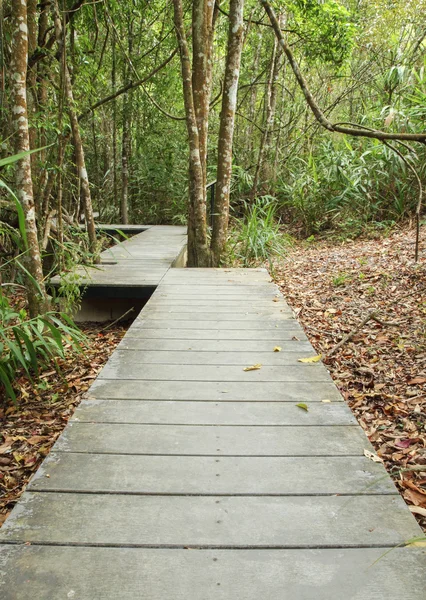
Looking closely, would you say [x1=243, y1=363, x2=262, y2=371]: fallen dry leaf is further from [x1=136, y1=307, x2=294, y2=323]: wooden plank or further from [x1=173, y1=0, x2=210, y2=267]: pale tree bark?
[x1=173, y1=0, x2=210, y2=267]: pale tree bark

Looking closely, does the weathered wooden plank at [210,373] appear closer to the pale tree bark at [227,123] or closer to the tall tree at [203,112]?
the tall tree at [203,112]

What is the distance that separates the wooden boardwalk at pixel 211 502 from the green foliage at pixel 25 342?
499 millimetres

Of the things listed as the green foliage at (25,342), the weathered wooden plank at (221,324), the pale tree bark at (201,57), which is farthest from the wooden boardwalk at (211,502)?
the pale tree bark at (201,57)

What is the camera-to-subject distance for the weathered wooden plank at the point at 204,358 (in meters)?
2.70

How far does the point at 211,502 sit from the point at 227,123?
4.86 metres

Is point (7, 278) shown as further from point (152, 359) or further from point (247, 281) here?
point (152, 359)

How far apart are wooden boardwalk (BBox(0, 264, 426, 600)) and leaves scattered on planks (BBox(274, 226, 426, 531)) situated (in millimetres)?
236

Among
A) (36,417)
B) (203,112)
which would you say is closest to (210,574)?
(36,417)

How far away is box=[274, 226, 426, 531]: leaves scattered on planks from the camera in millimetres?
2514

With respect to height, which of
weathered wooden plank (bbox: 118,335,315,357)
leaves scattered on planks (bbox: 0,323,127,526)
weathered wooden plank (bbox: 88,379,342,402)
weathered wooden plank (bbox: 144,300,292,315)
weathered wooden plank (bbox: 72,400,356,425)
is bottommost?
leaves scattered on planks (bbox: 0,323,127,526)

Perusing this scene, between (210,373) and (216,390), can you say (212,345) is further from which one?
(216,390)

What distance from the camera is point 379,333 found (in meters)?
3.92

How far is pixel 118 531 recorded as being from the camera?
1.35m

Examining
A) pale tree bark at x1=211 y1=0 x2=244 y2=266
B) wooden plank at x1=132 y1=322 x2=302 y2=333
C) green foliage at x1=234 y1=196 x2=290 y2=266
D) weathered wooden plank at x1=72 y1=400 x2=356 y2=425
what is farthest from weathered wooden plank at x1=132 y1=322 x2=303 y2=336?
green foliage at x1=234 y1=196 x2=290 y2=266
